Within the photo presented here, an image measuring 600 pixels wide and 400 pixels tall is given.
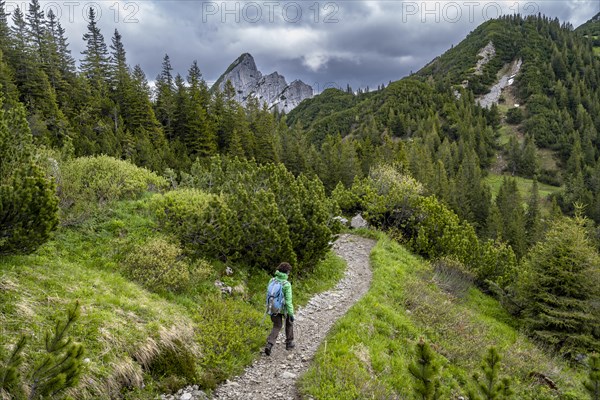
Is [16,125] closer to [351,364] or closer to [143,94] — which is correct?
[351,364]

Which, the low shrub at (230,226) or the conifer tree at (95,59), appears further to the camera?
the conifer tree at (95,59)

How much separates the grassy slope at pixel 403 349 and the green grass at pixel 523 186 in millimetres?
91065

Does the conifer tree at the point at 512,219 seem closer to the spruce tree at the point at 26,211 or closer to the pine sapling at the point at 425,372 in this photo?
the pine sapling at the point at 425,372

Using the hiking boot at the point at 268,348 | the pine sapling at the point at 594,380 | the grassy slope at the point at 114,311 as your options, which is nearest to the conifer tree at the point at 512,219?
the hiking boot at the point at 268,348

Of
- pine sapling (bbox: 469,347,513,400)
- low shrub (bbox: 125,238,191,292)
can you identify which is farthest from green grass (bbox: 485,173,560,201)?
pine sapling (bbox: 469,347,513,400)

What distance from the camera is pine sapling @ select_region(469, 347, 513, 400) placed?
5289mm

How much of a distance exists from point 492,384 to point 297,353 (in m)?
5.74

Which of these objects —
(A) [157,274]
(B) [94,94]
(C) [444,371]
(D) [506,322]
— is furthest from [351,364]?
(B) [94,94]

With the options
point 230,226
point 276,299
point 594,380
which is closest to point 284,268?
point 276,299

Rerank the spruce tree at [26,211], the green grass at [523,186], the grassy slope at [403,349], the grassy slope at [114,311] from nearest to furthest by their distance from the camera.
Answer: the grassy slope at [114,311]
the spruce tree at [26,211]
the grassy slope at [403,349]
the green grass at [523,186]

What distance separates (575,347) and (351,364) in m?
14.1

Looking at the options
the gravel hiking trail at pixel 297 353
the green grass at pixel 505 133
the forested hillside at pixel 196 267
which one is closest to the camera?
the forested hillside at pixel 196 267

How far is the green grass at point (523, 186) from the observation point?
3826 inches

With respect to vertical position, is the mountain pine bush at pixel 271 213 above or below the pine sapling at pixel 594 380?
above
